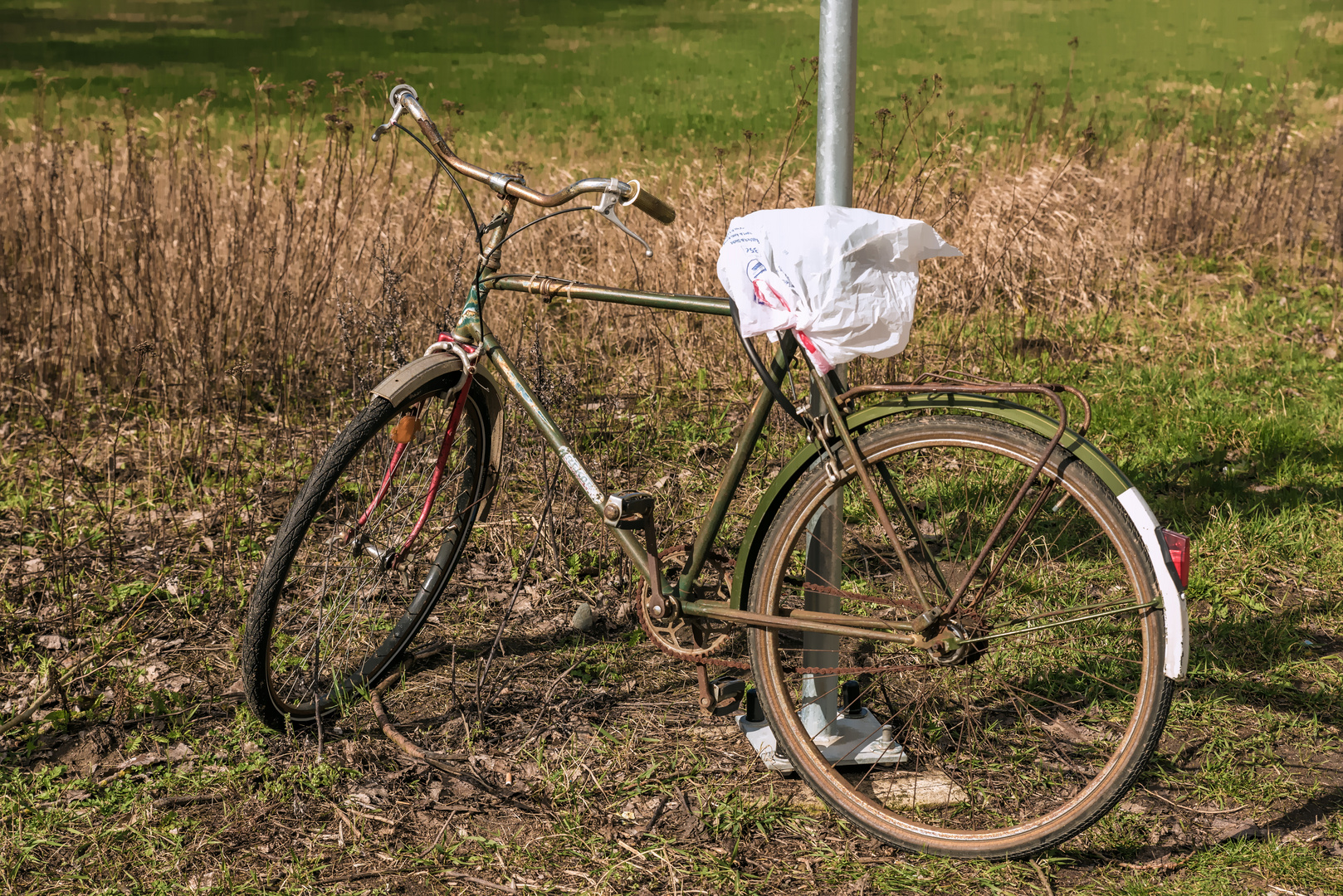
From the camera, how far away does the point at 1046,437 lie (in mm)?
2326

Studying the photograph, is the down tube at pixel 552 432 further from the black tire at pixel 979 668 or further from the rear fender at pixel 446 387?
the black tire at pixel 979 668

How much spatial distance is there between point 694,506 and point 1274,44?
69.4 feet

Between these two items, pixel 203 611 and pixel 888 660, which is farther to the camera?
pixel 203 611

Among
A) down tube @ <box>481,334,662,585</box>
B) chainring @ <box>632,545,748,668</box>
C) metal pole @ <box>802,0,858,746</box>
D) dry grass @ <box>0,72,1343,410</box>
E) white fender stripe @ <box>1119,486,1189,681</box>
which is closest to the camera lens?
white fender stripe @ <box>1119,486,1189,681</box>

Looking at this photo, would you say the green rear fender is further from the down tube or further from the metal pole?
the down tube

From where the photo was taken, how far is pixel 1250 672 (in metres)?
3.26

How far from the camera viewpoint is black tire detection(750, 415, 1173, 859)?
7.77 feet

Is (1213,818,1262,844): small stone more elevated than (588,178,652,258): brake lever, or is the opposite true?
(588,178,652,258): brake lever

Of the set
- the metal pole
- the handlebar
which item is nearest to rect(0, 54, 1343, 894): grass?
the metal pole

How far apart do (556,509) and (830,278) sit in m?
1.97

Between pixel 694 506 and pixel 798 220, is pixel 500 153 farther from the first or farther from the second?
pixel 798 220

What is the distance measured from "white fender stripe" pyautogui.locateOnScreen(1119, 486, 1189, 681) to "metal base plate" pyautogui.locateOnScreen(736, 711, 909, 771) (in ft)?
2.83

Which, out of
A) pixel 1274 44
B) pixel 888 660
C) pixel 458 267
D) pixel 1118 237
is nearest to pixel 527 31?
pixel 1274 44

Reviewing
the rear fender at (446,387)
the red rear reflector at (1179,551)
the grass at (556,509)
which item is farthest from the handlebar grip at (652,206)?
the red rear reflector at (1179,551)
